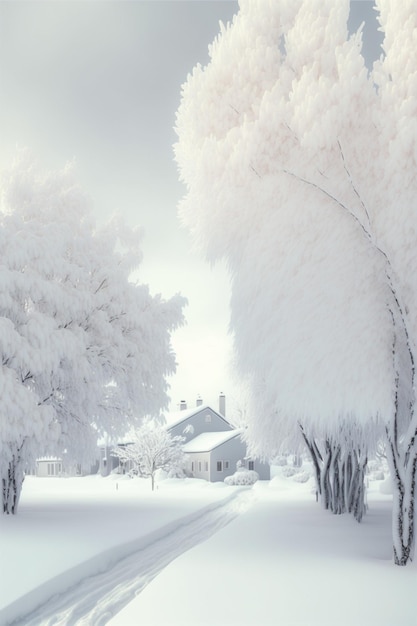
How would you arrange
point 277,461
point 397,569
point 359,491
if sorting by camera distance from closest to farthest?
point 397,569 → point 359,491 → point 277,461

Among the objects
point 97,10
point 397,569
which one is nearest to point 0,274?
point 97,10

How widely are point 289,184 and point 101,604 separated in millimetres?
8161

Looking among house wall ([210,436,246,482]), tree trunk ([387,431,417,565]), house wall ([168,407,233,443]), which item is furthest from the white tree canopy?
house wall ([168,407,233,443])

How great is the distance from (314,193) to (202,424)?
4485 cm

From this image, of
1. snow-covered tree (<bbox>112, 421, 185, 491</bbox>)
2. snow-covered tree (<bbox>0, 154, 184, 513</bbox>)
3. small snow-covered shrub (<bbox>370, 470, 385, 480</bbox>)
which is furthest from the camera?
small snow-covered shrub (<bbox>370, 470, 385, 480</bbox>)

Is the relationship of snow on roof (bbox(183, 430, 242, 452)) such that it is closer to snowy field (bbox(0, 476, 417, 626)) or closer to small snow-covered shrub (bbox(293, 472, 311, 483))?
small snow-covered shrub (bbox(293, 472, 311, 483))

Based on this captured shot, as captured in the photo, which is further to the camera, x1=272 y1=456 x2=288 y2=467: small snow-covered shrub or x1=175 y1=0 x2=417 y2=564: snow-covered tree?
x1=272 y1=456 x2=288 y2=467: small snow-covered shrub

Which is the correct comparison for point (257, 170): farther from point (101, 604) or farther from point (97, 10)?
point (101, 604)

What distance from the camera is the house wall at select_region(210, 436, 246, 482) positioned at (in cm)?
4831

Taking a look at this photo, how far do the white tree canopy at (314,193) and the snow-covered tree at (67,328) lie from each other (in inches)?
277

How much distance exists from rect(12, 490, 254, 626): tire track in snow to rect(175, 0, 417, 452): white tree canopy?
4.39 meters

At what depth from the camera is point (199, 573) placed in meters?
10.7

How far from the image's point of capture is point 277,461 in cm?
6200

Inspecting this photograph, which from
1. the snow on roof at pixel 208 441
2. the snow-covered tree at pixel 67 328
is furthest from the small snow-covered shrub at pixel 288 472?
the snow-covered tree at pixel 67 328
